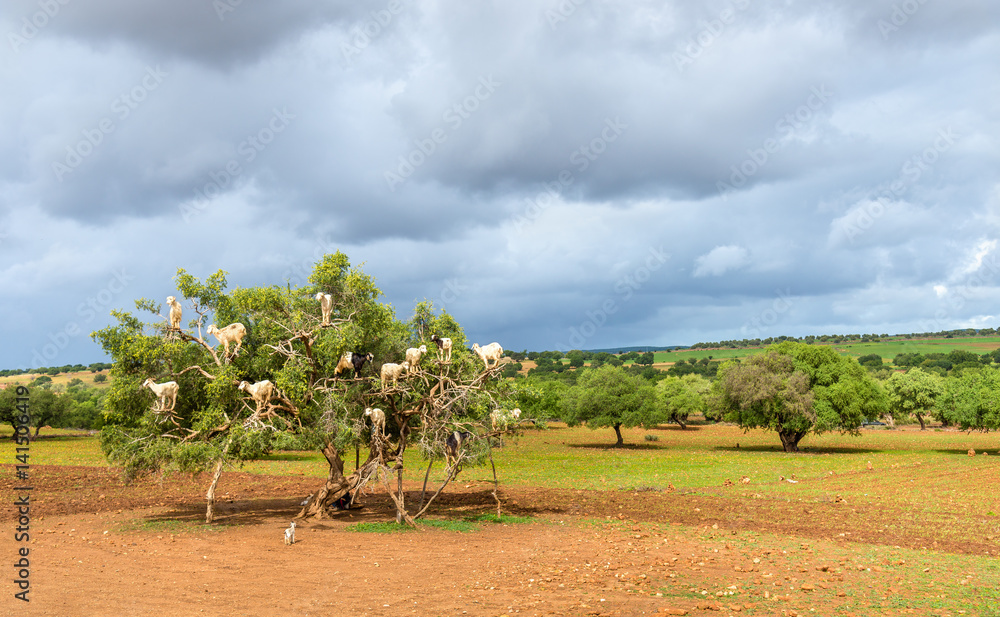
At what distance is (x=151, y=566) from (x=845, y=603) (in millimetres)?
15350

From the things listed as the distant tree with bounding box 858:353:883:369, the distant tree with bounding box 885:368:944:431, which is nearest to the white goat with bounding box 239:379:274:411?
the distant tree with bounding box 885:368:944:431

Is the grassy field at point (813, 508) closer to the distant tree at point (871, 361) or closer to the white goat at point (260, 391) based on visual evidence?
the white goat at point (260, 391)

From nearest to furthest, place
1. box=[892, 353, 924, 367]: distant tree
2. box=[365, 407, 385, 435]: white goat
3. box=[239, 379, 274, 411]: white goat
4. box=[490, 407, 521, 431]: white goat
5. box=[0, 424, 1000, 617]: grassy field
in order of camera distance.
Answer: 1. box=[0, 424, 1000, 617]: grassy field
2. box=[239, 379, 274, 411]: white goat
3. box=[365, 407, 385, 435]: white goat
4. box=[490, 407, 521, 431]: white goat
5. box=[892, 353, 924, 367]: distant tree

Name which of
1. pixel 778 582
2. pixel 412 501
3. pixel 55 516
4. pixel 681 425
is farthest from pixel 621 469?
pixel 681 425

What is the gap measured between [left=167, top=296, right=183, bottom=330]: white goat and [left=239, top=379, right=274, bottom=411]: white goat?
2.60 metres

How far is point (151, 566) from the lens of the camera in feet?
49.2

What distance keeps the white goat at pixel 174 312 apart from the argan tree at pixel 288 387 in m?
0.55

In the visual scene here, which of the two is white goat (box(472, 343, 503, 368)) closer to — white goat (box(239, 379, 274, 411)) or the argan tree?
the argan tree

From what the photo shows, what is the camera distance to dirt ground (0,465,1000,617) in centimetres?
1192

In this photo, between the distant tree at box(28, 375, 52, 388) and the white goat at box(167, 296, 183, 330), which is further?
the distant tree at box(28, 375, 52, 388)

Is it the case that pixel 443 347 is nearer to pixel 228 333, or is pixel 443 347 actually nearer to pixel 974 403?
pixel 228 333

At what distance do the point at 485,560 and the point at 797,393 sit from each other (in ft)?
150

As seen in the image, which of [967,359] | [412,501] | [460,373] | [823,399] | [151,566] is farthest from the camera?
[967,359]

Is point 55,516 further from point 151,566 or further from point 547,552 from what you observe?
point 547,552
